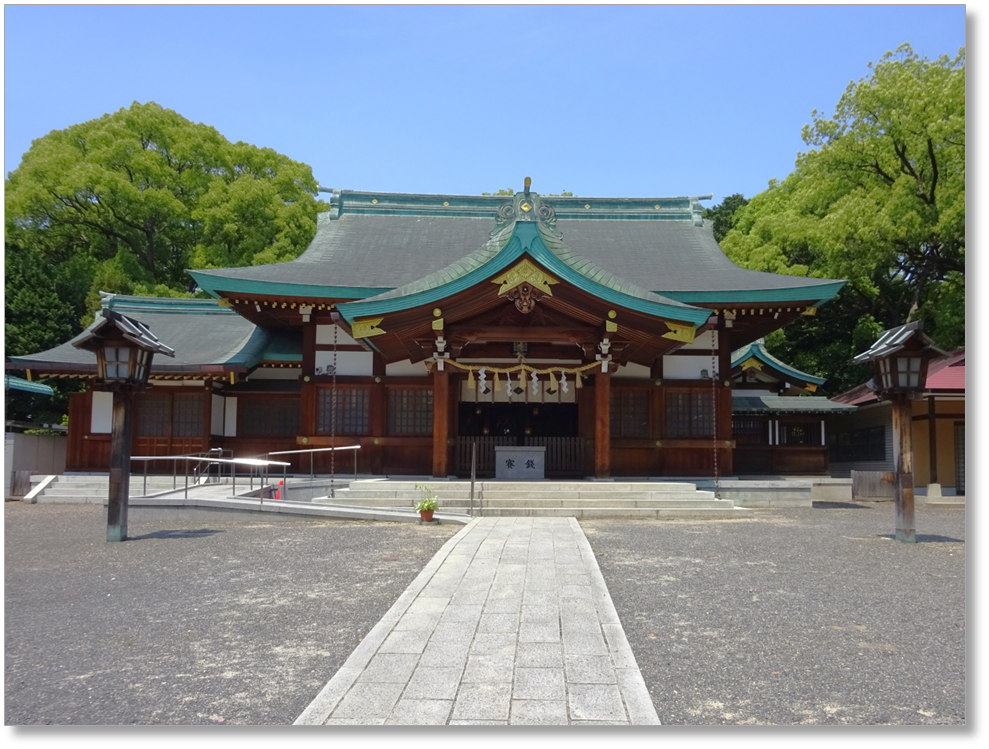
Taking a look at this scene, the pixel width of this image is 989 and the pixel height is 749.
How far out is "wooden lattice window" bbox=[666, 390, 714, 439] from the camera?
16891 millimetres

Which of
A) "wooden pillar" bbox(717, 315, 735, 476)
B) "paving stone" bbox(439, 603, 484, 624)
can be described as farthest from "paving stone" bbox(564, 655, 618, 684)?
"wooden pillar" bbox(717, 315, 735, 476)

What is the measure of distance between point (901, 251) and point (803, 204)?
5218 millimetres

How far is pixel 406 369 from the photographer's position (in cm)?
1703

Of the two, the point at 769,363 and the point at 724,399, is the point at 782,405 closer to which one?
the point at 769,363

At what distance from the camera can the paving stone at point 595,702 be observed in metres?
3.49

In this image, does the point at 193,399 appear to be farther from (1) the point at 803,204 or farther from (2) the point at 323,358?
(1) the point at 803,204

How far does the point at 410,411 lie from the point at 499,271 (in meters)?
4.49

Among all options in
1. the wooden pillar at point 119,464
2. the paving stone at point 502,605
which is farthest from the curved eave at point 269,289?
the paving stone at point 502,605

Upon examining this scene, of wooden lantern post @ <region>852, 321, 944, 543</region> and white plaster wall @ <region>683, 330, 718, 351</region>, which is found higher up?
white plaster wall @ <region>683, 330, 718, 351</region>

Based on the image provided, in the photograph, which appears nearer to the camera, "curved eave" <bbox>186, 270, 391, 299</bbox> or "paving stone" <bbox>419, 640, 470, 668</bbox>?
"paving stone" <bbox>419, 640, 470, 668</bbox>

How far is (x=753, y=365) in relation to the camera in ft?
70.7

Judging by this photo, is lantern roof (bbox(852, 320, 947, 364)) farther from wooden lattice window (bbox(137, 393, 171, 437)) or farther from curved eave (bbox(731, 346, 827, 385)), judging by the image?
wooden lattice window (bbox(137, 393, 171, 437))

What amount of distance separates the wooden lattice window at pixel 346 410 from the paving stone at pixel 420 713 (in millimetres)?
13532

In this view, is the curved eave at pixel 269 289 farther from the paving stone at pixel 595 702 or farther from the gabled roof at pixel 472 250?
the paving stone at pixel 595 702
